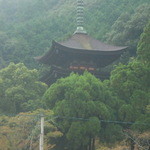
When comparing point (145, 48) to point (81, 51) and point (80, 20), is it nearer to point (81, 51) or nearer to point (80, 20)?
point (81, 51)

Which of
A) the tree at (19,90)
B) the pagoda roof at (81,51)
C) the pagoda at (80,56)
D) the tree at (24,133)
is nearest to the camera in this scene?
the tree at (24,133)

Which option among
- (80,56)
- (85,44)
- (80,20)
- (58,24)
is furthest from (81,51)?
(58,24)

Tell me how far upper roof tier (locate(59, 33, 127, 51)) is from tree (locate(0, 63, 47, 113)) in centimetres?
408

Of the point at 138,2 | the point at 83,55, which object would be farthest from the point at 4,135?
the point at 138,2

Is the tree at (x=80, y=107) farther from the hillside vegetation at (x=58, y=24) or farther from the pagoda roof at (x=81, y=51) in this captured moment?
the hillside vegetation at (x=58, y=24)

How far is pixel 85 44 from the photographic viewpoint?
33.8 m

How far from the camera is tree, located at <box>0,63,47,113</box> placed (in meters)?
27.3

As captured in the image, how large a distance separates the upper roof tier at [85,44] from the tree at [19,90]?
408 centimetres

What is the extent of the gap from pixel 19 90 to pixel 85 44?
7.57 meters

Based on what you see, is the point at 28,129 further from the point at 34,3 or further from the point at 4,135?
the point at 34,3

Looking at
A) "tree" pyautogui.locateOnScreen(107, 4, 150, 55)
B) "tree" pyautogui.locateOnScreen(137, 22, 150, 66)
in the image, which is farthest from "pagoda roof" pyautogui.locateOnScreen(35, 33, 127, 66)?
"tree" pyautogui.locateOnScreen(107, 4, 150, 55)

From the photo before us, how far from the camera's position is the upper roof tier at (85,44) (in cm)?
3281

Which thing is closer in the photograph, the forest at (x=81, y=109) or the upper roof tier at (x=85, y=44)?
the forest at (x=81, y=109)

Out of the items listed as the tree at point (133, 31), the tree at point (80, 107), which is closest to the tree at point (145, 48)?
the tree at point (80, 107)
